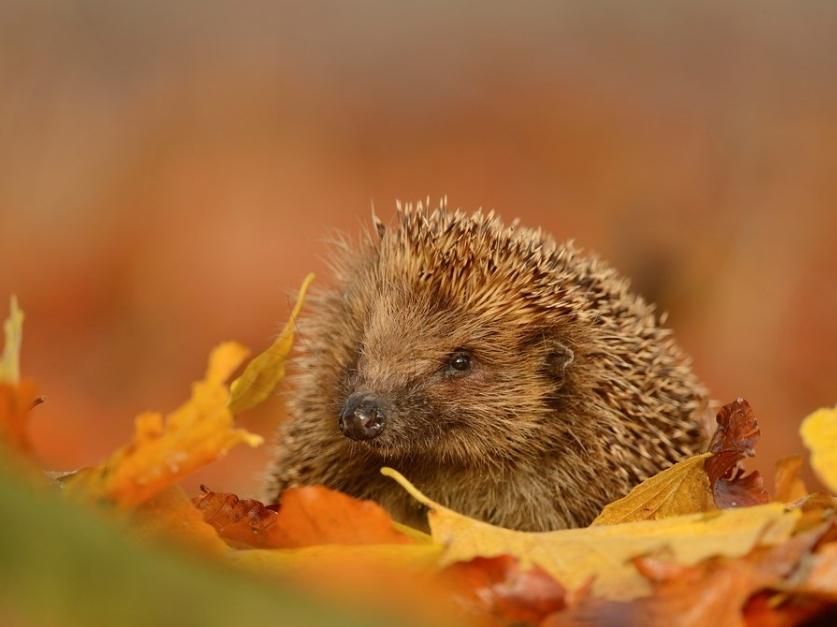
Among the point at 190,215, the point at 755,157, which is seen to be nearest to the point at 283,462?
the point at 190,215

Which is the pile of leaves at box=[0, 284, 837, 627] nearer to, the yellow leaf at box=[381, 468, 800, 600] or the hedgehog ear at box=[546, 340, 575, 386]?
the yellow leaf at box=[381, 468, 800, 600]

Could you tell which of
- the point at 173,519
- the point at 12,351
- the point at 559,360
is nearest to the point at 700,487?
Result: the point at 559,360

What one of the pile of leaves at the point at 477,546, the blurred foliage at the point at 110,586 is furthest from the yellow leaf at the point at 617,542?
the blurred foliage at the point at 110,586

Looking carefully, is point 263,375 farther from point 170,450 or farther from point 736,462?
point 736,462

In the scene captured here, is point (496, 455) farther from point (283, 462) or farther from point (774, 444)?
point (774, 444)

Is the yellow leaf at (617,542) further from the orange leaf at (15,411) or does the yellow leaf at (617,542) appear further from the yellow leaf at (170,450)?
the orange leaf at (15,411)
